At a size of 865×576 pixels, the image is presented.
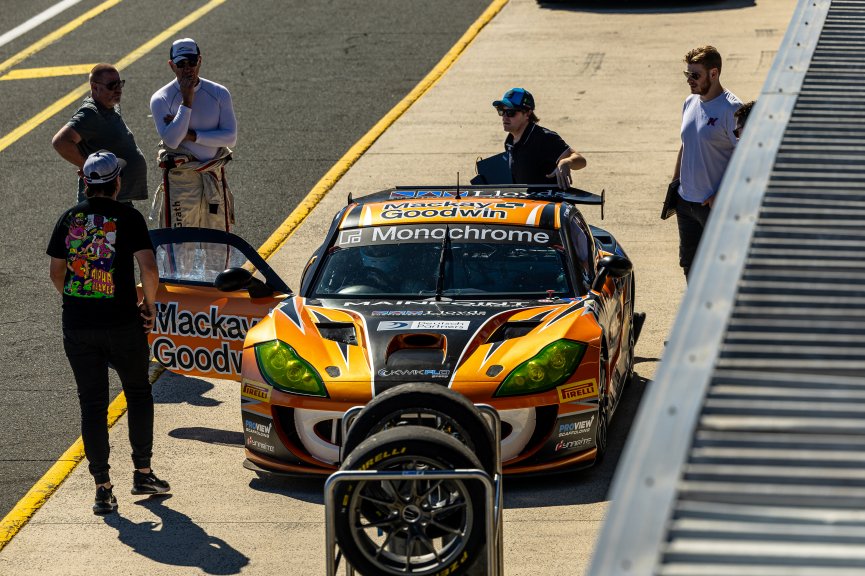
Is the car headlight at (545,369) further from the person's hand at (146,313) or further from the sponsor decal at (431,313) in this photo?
the person's hand at (146,313)

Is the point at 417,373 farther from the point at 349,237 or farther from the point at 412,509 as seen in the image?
the point at 412,509

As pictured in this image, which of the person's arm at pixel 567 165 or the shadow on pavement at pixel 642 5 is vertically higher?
the shadow on pavement at pixel 642 5

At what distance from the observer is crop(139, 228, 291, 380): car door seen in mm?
9461

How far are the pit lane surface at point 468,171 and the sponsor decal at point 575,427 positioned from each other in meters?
0.31

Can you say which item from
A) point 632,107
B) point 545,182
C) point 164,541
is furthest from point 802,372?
point 632,107

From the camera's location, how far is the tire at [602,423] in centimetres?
857

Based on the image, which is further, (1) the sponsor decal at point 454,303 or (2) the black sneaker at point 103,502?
(1) the sponsor decal at point 454,303

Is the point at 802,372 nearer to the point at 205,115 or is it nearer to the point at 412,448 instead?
the point at 412,448

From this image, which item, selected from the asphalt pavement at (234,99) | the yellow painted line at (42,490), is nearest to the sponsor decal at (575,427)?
the yellow painted line at (42,490)

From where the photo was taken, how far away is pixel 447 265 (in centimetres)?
930

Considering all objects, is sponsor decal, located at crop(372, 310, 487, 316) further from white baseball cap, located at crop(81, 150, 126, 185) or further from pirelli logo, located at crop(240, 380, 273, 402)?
white baseball cap, located at crop(81, 150, 126, 185)

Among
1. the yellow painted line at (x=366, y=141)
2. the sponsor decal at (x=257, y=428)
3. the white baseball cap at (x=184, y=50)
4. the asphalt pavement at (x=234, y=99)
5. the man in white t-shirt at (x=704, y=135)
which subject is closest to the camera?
the sponsor decal at (x=257, y=428)

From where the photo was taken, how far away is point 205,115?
36.3ft

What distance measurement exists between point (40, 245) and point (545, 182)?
499 cm
